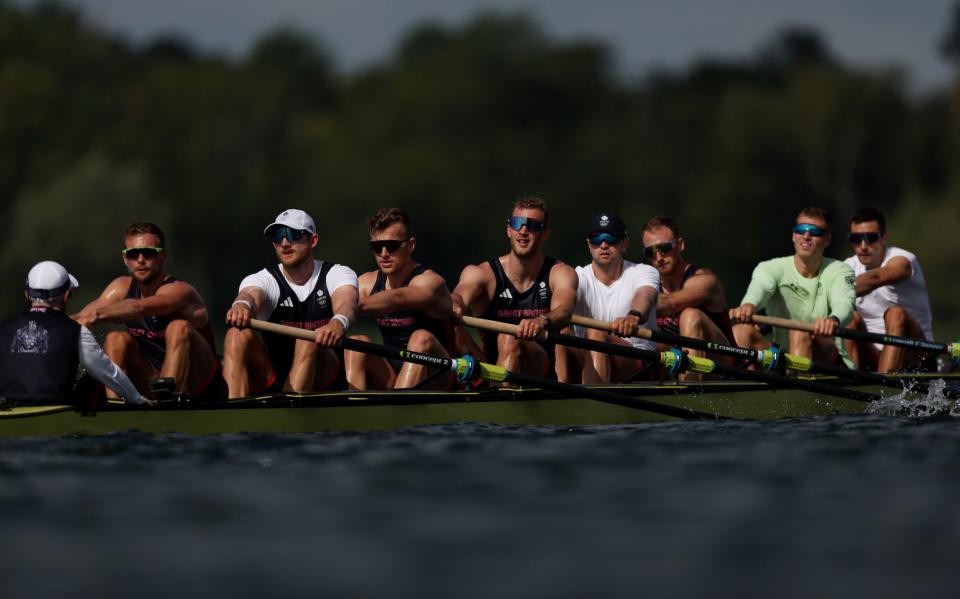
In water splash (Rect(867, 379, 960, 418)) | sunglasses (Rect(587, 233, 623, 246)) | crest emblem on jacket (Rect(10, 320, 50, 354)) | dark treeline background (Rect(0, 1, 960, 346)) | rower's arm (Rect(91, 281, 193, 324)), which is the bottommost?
water splash (Rect(867, 379, 960, 418))

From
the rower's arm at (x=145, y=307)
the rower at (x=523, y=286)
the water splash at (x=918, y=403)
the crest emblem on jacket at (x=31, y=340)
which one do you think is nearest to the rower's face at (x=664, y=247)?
the rower at (x=523, y=286)

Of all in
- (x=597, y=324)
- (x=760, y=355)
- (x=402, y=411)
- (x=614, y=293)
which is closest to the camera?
(x=402, y=411)

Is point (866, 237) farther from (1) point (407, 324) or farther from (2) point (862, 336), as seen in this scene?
(1) point (407, 324)

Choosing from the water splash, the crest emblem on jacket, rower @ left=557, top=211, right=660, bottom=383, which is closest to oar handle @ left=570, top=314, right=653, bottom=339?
rower @ left=557, top=211, right=660, bottom=383

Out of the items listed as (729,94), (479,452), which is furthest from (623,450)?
(729,94)

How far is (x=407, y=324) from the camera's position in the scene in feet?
38.3

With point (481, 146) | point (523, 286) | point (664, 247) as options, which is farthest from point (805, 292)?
point (481, 146)

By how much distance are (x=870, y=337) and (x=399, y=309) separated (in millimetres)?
4640

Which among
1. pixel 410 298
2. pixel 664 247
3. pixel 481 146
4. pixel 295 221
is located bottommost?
pixel 410 298

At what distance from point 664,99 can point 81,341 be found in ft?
158

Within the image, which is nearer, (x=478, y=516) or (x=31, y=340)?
(x=478, y=516)

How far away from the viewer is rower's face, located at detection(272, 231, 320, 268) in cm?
1117

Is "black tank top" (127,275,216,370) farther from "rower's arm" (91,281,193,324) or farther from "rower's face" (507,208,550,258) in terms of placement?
"rower's face" (507,208,550,258)

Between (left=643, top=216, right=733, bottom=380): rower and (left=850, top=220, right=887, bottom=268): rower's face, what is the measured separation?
1.98m
